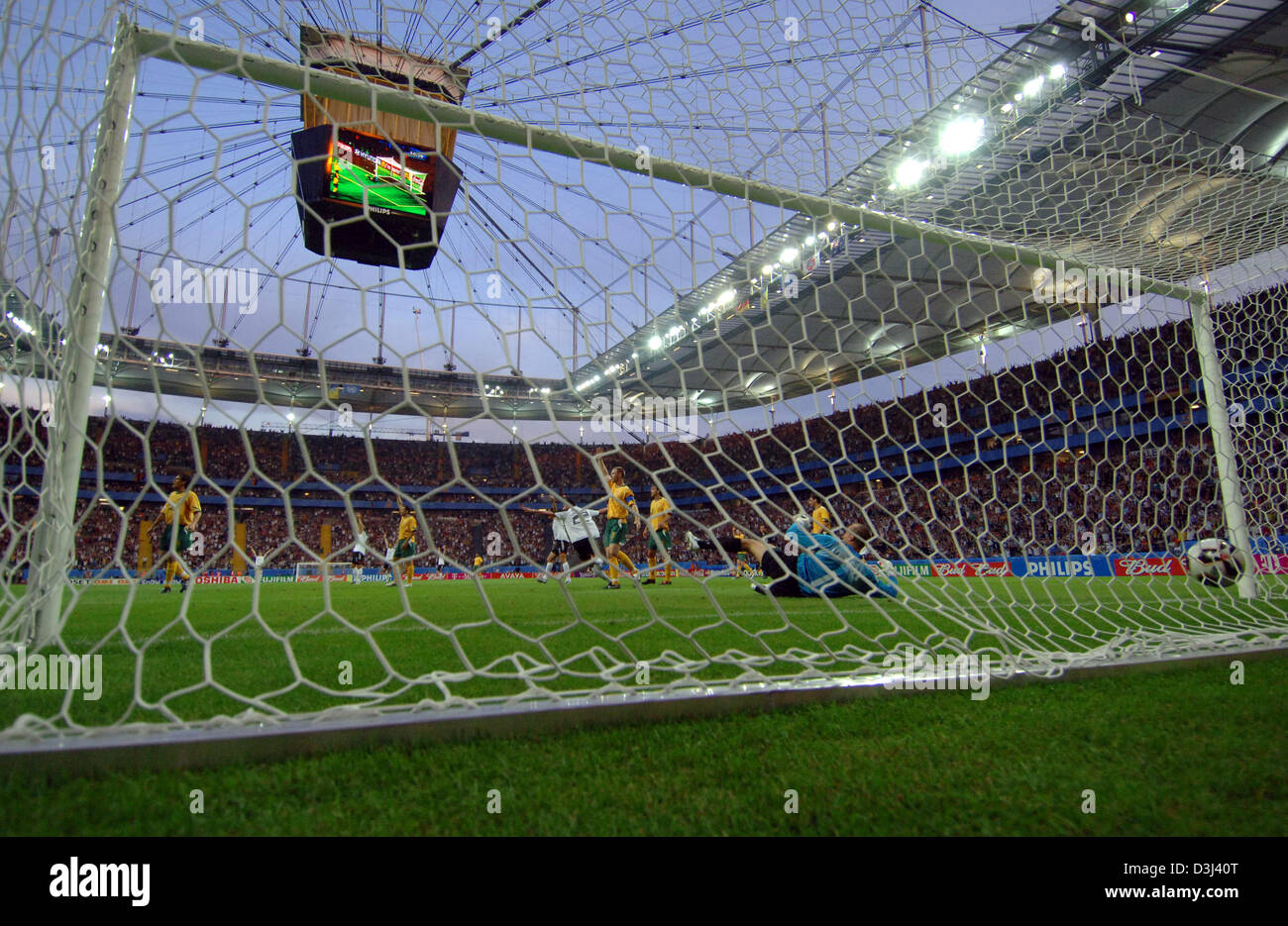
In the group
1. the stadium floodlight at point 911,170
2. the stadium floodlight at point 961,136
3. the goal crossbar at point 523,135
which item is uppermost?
the stadium floodlight at point 961,136

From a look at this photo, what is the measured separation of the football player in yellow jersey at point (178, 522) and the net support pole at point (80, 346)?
30cm

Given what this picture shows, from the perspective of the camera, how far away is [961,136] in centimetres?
405

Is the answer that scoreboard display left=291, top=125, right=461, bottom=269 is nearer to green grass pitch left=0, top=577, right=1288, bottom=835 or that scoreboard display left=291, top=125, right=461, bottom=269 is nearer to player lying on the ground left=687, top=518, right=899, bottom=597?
green grass pitch left=0, top=577, right=1288, bottom=835

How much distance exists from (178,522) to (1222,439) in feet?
19.1

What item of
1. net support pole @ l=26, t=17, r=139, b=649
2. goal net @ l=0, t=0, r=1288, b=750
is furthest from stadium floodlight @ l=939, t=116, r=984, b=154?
net support pole @ l=26, t=17, r=139, b=649

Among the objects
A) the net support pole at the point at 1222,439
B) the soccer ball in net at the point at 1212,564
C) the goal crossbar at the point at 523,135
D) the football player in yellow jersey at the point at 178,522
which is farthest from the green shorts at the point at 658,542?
the soccer ball in net at the point at 1212,564

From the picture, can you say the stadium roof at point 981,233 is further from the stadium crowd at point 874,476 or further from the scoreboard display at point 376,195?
the scoreboard display at point 376,195

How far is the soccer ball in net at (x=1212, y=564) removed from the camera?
14.2 feet

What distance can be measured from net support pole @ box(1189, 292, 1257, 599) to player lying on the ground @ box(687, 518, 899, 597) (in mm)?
2289

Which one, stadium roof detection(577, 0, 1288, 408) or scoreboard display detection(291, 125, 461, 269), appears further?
stadium roof detection(577, 0, 1288, 408)

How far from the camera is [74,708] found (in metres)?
1.55

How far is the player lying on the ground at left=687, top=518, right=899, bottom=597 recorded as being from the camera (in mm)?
2373
